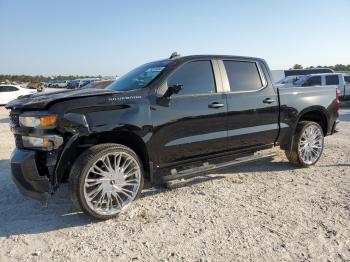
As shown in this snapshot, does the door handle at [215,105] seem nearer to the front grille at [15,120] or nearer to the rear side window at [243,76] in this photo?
the rear side window at [243,76]

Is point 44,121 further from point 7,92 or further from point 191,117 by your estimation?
point 7,92

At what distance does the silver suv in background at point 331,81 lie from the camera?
1930 cm

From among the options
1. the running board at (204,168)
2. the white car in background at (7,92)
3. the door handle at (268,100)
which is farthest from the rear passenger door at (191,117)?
the white car in background at (7,92)

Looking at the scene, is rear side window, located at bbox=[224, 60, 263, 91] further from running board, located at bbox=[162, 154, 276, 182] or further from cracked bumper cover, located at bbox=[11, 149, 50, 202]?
cracked bumper cover, located at bbox=[11, 149, 50, 202]

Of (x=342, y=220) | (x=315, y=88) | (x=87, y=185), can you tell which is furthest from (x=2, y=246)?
(x=315, y=88)

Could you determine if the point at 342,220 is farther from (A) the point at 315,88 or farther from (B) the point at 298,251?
(A) the point at 315,88

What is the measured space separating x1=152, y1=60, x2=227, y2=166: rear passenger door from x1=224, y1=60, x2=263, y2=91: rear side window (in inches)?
13.4

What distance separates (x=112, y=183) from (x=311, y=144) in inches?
153

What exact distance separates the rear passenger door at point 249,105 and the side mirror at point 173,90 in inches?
39.1

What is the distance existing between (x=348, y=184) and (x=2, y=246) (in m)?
4.59

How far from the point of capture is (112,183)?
4426 mm

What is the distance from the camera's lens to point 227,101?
5.40m

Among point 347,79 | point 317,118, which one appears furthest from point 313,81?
point 317,118

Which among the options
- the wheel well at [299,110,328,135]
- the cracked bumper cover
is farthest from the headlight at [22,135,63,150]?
the wheel well at [299,110,328,135]
